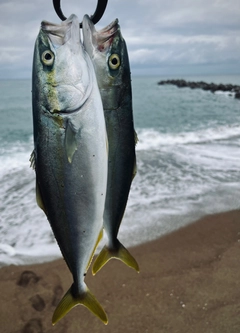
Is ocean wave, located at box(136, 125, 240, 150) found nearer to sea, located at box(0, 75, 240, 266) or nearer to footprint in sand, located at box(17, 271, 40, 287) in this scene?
sea, located at box(0, 75, 240, 266)

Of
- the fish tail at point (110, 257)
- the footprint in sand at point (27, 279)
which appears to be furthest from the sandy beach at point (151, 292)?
the fish tail at point (110, 257)

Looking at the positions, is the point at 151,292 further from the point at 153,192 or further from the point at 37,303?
the point at 153,192

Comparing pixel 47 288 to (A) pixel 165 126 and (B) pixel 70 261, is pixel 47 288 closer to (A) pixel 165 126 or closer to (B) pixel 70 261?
(B) pixel 70 261

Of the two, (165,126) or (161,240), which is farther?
(165,126)

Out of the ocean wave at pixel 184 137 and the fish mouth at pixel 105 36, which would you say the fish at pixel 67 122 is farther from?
the ocean wave at pixel 184 137

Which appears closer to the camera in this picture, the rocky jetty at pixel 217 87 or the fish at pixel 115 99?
the fish at pixel 115 99

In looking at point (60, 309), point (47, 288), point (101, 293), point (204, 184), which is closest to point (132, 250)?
point (101, 293)

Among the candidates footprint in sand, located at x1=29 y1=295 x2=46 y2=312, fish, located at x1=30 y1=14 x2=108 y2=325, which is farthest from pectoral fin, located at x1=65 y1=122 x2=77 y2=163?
footprint in sand, located at x1=29 y1=295 x2=46 y2=312
